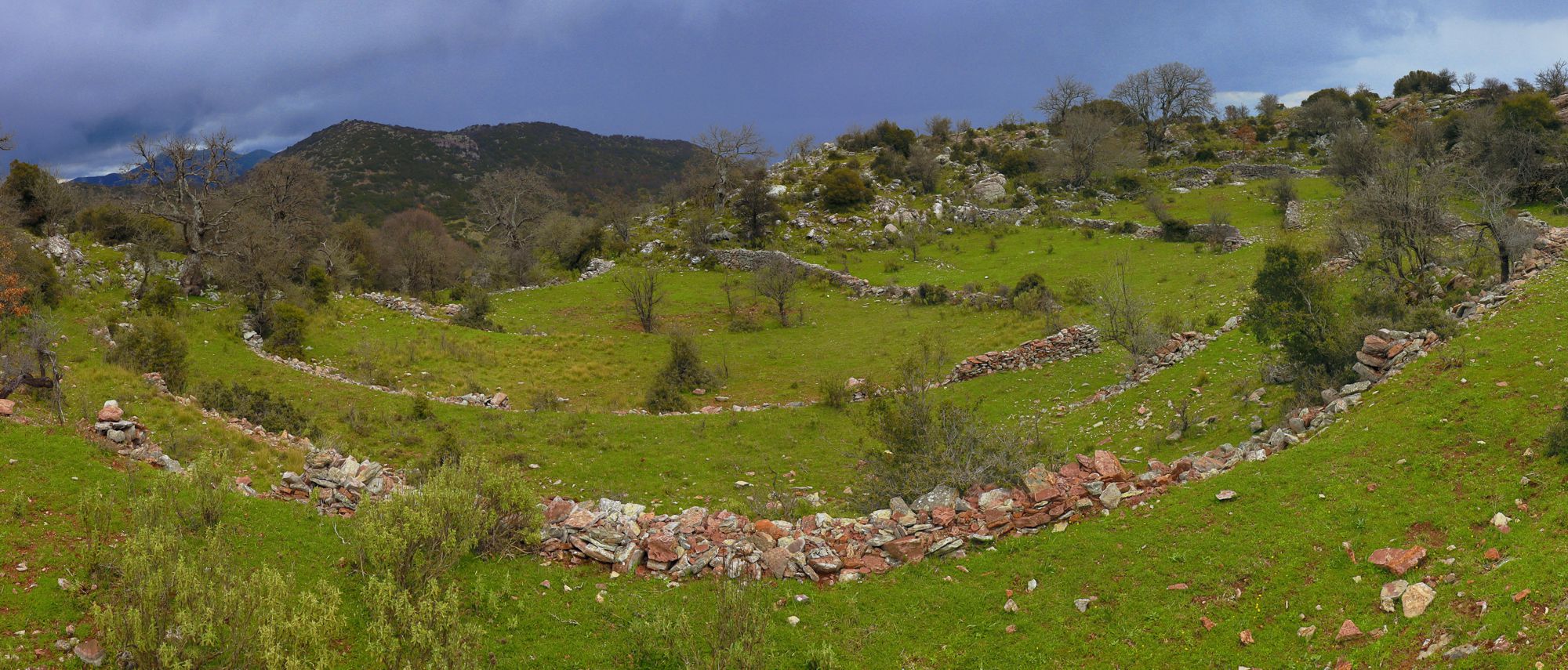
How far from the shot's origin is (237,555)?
8.73m

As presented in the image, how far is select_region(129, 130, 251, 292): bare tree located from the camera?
25500 millimetres

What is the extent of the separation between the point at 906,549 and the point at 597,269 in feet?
128

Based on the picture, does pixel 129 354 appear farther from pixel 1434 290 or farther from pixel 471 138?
pixel 471 138

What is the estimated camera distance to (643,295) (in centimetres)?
3519

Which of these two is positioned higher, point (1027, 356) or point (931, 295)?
point (931, 295)

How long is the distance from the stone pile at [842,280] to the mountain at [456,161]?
38.7 meters

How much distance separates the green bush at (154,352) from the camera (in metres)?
17.2

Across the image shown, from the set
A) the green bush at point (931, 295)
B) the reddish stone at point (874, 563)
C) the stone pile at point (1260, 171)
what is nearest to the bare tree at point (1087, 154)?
the stone pile at point (1260, 171)

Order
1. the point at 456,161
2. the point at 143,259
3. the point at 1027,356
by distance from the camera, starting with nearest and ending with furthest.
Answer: the point at 1027,356 < the point at 143,259 < the point at 456,161

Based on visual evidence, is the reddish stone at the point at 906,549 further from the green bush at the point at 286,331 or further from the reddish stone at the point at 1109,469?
the green bush at the point at 286,331

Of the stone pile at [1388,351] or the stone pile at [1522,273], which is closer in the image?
the stone pile at [1388,351]

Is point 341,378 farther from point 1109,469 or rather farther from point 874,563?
point 1109,469

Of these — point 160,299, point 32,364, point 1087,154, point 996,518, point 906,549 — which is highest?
point 1087,154

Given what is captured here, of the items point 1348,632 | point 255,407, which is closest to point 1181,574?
point 1348,632
